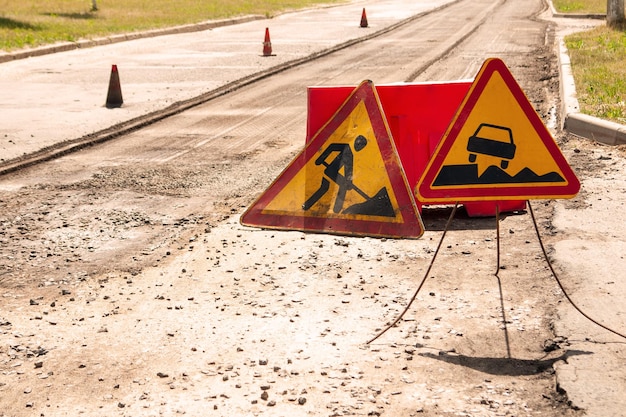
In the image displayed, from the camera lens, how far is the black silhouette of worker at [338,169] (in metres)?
6.73

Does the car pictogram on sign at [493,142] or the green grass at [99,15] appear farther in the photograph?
the green grass at [99,15]

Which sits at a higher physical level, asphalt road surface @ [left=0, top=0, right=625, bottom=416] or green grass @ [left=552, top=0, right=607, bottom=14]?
green grass @ [left=552, top=0, right=607, bottom=14]

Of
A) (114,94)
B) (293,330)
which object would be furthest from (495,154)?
(114,94)

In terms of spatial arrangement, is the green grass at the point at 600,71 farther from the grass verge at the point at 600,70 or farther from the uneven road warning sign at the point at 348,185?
the uneven road warning sign at the point at 348,185

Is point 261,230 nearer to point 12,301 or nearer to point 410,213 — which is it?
point 410,213

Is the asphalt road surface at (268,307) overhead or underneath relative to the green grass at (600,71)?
underneath

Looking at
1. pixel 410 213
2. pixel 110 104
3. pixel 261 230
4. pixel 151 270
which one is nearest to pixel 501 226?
pixel 410 213

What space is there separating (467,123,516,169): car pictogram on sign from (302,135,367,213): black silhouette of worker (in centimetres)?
121

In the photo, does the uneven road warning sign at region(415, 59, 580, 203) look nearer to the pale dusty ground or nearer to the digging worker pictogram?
the pale dusty ground

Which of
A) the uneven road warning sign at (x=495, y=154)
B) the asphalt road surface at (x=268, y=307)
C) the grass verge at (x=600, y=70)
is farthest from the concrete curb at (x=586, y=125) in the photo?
the uneven road warning sign at (x=495, y=154)

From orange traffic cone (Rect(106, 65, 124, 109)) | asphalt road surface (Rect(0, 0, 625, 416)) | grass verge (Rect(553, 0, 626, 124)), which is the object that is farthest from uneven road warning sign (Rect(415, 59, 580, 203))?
orange traffic cone (Rect(106, 65, 124, 109))

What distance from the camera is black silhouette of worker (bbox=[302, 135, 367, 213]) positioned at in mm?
6734

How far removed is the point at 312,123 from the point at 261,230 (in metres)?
1.32

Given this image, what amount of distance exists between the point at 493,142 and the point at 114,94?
9.65 m
